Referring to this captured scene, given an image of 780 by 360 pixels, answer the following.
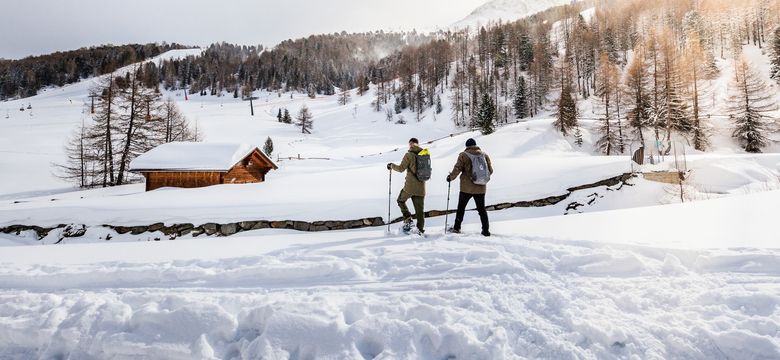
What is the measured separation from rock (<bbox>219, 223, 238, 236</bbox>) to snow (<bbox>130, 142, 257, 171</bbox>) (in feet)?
25.2

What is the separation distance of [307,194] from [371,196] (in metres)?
2.78

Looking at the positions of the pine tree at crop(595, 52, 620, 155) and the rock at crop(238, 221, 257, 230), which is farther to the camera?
the pine tree at crop(595, 52, 620, 155)

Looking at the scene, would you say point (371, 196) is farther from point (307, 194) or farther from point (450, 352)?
point (450, 352)

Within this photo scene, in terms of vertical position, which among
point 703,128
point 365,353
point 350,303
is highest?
point 703,128

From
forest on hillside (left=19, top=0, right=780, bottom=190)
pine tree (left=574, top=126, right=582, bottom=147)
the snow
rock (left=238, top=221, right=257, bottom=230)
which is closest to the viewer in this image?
rock (left=238, top=221, right=257, bottom=230)

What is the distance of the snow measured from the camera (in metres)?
19.1

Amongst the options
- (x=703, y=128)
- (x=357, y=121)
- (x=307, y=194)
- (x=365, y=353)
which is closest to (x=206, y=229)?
(x=307, y=194)

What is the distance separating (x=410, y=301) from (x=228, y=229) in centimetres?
992

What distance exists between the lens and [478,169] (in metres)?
6.79

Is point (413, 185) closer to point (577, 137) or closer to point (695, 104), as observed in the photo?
point (577, 137)

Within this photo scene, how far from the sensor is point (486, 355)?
2.95m

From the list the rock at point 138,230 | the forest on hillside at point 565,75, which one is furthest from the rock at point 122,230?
the forest on hillside at point 565,75

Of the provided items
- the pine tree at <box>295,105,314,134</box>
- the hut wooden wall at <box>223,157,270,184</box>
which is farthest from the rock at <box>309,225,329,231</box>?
the pine tree at <box>295,105,314,134</box>

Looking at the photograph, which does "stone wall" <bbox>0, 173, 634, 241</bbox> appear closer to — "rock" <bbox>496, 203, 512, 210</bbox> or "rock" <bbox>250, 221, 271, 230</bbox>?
"rock" <bbox>250, 221, 271, 230</bbox>
